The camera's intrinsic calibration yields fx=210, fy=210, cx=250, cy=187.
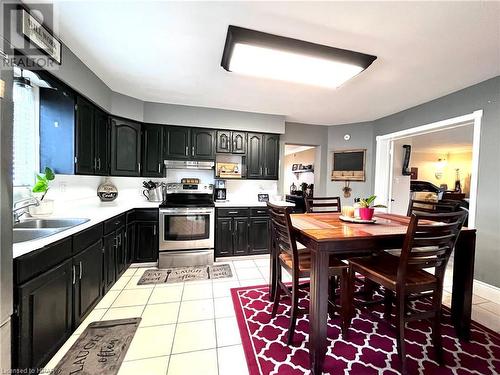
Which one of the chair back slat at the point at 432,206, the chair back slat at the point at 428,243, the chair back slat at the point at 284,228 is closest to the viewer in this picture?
the chair back slat at the point at 428,243

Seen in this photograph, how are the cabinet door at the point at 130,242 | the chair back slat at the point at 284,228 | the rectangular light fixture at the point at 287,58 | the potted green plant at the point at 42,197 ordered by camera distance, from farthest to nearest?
the cabinet door at the point at 130,242 < the potted green plant at the point at 42,197 < the rectangular light fixture at the point at 287,58 < the chair back slat at the point at 284,228

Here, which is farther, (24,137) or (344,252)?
(24,137)

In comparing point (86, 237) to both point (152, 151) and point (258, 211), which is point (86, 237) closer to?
point (152, 151)

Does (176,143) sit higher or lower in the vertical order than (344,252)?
higher

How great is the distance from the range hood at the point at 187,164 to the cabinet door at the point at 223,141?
304mm

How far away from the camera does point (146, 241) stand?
3.09 m

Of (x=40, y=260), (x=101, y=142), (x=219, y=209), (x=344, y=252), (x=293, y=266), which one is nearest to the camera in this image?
(x=40, y=260)

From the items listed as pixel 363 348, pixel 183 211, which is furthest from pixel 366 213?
pixel 183 211

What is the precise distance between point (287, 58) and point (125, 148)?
2648mm

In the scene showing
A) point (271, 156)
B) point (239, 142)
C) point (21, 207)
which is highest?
point (239, 142)

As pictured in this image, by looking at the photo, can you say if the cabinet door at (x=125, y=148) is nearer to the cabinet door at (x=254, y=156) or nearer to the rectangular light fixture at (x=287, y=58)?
the cabinet door at (x=254, y=156)

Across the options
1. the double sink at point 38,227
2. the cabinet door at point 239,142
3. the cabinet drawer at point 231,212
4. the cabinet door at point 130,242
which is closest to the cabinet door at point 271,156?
the cabinet door at point 239,142

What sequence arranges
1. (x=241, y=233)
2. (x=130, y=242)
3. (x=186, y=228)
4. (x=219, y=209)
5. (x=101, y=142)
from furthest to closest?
(x=241, y=233)
(x=219, y=209)
(x=186, y=228)
(x=130, y=242)
(x=101, y=142)

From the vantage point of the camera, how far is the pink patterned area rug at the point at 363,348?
1448mm
